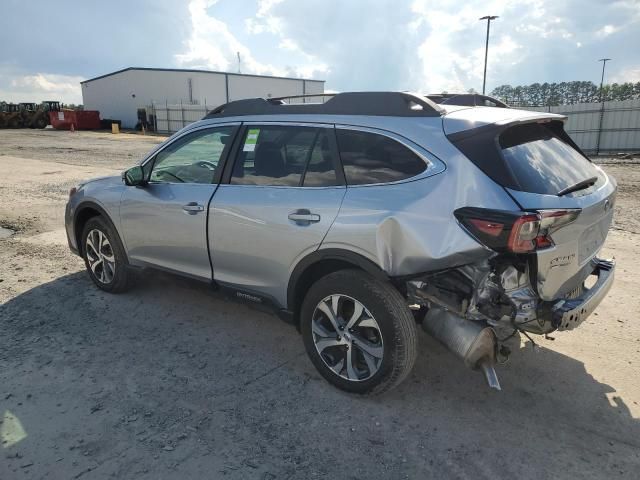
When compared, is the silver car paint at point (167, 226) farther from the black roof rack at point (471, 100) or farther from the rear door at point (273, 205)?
the black roof rack at point (471, 100)

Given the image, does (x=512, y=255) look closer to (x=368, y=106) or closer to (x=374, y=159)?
(x=374, y=159)

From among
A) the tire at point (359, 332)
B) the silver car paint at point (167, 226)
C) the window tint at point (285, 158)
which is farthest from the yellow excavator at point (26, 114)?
the tire at point (359, 332)

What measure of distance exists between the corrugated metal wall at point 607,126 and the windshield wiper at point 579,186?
63.9 ft

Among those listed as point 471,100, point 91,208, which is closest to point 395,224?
point 471,100

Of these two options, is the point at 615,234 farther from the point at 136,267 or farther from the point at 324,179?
the point at 136,267

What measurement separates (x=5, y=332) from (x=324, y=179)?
297 centimetres

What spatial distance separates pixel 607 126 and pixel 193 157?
2077 centimetres

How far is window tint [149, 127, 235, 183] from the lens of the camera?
12.7 feet

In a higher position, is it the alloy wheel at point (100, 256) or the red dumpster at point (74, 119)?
the red dumpster at point (74, 119)

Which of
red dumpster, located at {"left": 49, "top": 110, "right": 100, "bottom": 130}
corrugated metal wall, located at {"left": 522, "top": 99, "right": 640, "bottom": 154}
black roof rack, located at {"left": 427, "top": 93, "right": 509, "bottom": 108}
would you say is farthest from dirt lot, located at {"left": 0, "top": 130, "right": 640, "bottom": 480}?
red dumpster, located at {"left": 49, "top": 110, "right": 100, "bottom": 130}

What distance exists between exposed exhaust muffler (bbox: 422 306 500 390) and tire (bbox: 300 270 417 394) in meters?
0.16

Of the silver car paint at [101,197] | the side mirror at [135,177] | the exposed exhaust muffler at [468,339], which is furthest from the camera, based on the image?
the silver car paint at [101,197]

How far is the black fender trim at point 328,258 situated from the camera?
288 centimetres

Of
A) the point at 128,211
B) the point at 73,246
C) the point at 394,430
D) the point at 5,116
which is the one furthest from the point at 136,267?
the point at 5,116
